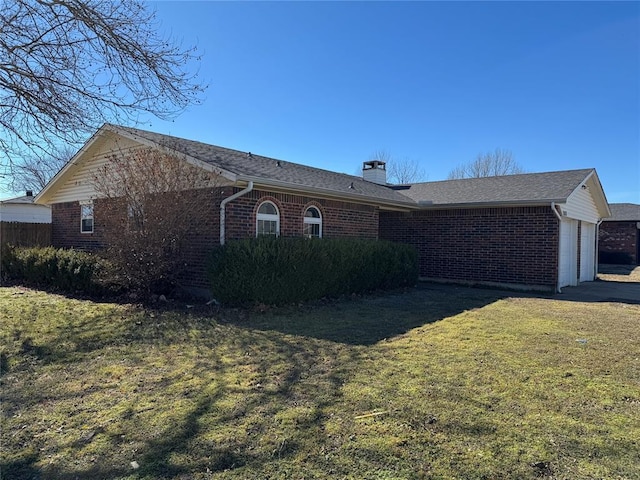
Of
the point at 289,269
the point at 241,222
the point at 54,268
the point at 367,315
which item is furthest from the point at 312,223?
the point at 54,268

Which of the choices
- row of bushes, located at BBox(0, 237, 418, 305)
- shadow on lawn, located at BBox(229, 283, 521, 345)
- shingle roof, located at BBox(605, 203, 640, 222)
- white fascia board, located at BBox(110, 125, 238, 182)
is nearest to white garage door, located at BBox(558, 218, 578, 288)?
shadow on lawn, located at BBox(229, 283, 521, 345)

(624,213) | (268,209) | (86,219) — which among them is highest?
(624,213)

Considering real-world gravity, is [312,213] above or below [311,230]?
above

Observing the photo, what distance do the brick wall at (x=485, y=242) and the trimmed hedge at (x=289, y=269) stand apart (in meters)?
4.25

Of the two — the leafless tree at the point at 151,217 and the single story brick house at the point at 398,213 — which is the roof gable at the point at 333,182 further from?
the leafless tree at the point at 151,217

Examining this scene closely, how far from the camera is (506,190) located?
14.4 metres

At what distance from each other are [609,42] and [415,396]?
10.5m

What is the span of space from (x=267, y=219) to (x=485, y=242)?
24.4 feet

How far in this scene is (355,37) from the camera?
36.9 ft

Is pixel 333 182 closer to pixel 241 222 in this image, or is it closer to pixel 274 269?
pixel 241 222

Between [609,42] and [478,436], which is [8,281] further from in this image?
[609,42]

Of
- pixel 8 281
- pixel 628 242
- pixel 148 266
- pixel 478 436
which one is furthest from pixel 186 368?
pixel 628 242

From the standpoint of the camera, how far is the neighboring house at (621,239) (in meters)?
25.6

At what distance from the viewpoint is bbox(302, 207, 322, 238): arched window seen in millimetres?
11640
